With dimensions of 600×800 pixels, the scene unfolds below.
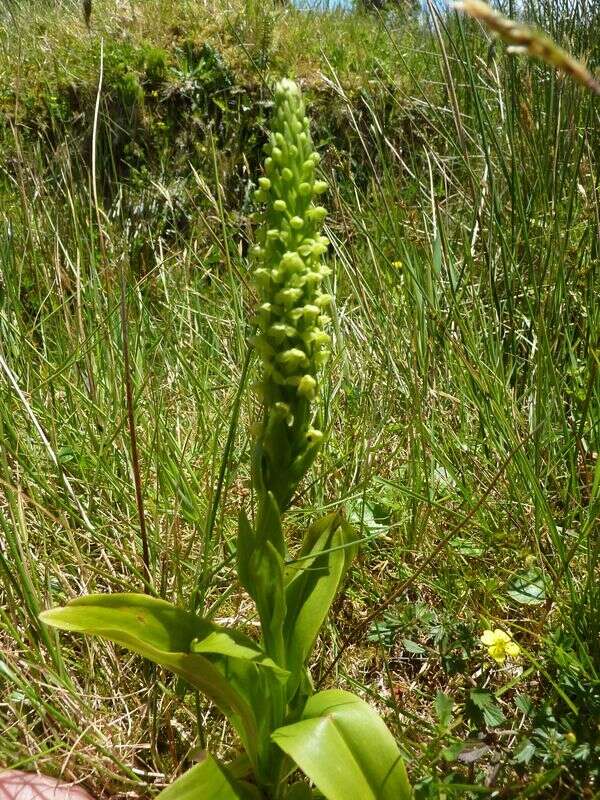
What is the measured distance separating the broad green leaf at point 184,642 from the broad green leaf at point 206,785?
0.06 metres

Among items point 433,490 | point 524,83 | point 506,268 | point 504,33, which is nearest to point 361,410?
point 433,490

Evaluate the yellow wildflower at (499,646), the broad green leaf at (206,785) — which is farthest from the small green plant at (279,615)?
the yellow wildflower at (499,646)

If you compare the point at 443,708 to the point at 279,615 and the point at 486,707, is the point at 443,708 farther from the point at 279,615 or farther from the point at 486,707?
the point at 279,615

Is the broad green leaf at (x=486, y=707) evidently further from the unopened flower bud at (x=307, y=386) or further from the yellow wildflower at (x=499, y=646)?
the unopened flower bud at (x=307, y=386)

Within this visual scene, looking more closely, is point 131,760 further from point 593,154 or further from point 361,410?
point 593,154

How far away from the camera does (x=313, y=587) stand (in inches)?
46.3

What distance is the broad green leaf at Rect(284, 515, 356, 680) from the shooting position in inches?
44.9

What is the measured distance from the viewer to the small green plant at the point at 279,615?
0.98m

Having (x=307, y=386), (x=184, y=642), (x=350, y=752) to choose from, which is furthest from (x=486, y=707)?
(x=307, y=386)

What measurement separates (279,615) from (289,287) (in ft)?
1.48

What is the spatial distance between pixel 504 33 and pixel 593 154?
2.16 metres

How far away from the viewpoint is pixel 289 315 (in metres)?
0.98

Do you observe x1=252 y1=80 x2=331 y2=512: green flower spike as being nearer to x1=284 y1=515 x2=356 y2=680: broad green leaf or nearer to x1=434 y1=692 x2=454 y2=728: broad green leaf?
x1=284 y1=515 x2=356 y2=680: broad green leaf

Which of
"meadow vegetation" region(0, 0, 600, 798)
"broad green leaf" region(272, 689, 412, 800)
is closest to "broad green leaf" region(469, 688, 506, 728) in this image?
"meadow vegetation" region(0, 0, 600, 798)
